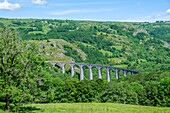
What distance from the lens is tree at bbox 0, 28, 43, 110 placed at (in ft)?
120

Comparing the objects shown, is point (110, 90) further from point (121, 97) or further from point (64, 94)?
point (64, 94)

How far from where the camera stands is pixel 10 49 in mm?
36969

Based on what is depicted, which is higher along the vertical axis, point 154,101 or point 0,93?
point 0,93

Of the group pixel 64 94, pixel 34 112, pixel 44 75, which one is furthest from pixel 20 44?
pixel 64 94

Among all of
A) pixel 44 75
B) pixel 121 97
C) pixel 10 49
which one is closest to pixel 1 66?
pixel 10 49

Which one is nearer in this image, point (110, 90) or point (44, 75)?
point (44, 75)

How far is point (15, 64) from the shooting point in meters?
37.4

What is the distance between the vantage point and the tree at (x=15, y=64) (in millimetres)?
36719

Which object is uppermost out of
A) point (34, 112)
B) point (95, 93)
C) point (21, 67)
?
point (21, 67)

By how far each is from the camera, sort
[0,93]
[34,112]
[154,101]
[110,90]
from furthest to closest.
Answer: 1. [110,90]
2. [154,101]
3. [34,112]
4. [0,93]

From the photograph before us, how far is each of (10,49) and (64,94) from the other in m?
33.8

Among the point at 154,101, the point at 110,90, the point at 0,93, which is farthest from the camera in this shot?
the point at 110,90

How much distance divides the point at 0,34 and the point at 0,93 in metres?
7.17

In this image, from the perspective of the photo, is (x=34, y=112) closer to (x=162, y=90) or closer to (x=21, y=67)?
(x=21, y=67)
